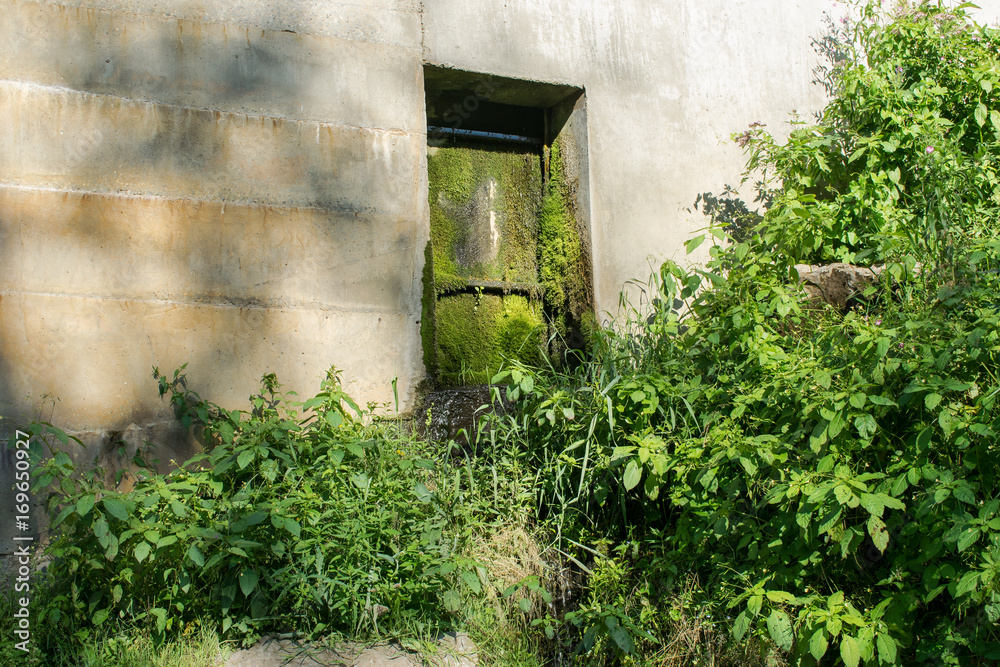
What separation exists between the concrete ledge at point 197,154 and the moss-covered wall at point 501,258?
0.57 meters

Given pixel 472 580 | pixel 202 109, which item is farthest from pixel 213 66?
pixel 472 580

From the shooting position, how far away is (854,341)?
2525 millimetres

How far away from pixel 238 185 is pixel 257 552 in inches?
76.5

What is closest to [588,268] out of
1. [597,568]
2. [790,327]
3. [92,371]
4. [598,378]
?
[598,378]

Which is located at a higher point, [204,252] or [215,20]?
[215,20]

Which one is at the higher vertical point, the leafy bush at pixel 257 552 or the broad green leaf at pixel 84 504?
the broad green leaf at pixel 84 504

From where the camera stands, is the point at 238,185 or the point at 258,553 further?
the point at 238,185

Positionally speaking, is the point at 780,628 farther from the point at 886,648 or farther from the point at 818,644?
the point at 886,648

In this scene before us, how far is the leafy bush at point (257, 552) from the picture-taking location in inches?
101

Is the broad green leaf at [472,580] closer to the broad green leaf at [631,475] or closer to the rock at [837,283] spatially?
the broad green leaf at [631,475]

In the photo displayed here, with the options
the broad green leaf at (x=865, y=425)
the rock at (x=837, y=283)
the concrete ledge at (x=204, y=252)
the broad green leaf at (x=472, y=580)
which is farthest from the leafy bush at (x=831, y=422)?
the concrete ledge at (x=204, y=252)

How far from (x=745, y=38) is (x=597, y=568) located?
3828mm

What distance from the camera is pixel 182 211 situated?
355 centimetres

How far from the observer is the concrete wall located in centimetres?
334
